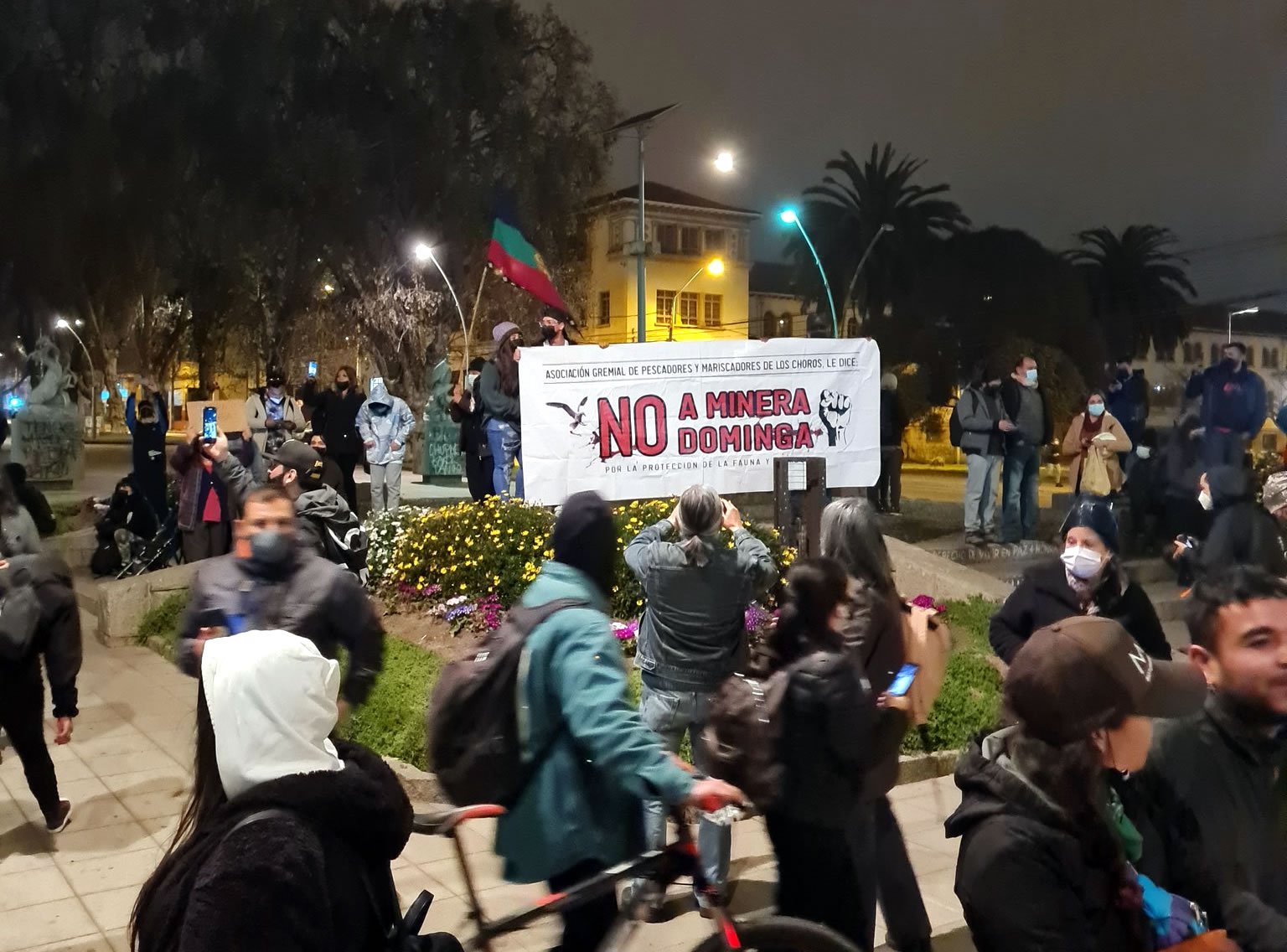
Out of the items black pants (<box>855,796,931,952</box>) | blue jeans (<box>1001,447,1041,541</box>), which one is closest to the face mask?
black pants (<box>855,796,931,952</box>)

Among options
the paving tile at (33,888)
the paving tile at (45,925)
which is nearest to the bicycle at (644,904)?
the paving tile at (45,925)

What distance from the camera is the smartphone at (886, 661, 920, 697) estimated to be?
12.6ft

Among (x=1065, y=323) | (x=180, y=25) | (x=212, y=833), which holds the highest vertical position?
(x=180, y=25)

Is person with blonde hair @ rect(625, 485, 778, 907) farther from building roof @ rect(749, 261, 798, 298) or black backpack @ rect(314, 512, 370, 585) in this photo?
building roof @ rect(749, 261, 798, 298)

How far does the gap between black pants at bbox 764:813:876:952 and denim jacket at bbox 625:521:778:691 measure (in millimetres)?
1050

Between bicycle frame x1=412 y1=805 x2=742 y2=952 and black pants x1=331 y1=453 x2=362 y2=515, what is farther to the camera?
black pants x1=331 y1=453 x2=362 y2=515

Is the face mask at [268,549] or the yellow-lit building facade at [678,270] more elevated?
the yellow-lit building facade at [678,270]

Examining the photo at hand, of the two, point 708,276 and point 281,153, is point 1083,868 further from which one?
point 708,276

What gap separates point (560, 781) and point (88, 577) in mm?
10063

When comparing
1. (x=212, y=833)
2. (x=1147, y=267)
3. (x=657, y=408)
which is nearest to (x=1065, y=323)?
(x=1147, y=267)

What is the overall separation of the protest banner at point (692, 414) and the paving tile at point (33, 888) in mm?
4296

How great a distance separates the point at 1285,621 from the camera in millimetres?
2787

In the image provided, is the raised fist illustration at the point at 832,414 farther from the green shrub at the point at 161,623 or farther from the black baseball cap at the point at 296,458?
the green shrub at the point at 161,623

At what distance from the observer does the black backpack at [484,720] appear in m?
3.08
